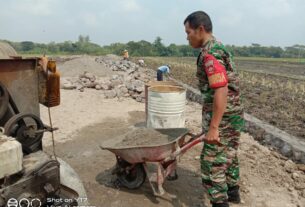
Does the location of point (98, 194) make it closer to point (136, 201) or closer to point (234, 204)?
point (136, 201)

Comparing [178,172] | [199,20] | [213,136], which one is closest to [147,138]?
[178,172]

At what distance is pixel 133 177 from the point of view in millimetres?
4016

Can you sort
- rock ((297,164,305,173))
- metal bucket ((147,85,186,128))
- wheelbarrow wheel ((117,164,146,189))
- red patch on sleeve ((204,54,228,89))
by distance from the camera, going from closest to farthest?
red patch on sleeve ((204,54,228,89)), wheelbarrow wheel ((117,164,146,189)), rock ((297,164,305,173)), metal bucket ((147,85,186,128))

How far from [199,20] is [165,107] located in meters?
2.04

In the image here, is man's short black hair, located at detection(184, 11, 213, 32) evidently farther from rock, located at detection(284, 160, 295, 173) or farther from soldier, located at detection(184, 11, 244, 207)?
rock, located at detection(284, 160, 295, 173)

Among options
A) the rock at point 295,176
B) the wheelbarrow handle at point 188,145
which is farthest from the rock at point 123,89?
the wheelbarrow handle at point 188,145

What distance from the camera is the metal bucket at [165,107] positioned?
489cm

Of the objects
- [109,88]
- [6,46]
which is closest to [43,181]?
[6,46]

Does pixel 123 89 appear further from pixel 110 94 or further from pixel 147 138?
pixel 147 138

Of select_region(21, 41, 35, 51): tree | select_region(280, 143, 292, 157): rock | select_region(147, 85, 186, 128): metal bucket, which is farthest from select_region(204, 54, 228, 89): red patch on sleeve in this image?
select_region(21, 41, 35, 51): tree

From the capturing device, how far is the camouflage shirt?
9.73ft

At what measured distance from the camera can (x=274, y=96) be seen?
33.0ft

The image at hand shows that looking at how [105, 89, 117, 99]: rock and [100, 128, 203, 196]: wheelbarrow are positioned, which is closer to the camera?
[100, 128, 203, 196]: wheelbarrow

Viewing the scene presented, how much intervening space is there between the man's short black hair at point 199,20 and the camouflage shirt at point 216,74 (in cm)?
14
